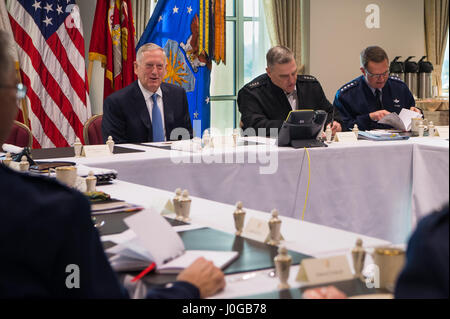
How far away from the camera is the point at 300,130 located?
11.9 feet

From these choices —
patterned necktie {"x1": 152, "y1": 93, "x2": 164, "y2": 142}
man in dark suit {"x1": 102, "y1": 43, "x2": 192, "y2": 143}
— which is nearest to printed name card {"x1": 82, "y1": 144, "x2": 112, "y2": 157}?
man in dark suit {"x1": 102, "y1": 43, "x2": 192, "y2": 143}

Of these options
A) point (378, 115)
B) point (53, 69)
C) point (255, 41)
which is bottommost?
point (378, 115)

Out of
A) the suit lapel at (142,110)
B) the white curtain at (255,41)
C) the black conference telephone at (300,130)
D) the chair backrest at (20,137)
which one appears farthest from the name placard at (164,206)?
the white curtain at (255,41)

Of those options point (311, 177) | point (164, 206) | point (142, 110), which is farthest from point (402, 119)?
point (164, 206)

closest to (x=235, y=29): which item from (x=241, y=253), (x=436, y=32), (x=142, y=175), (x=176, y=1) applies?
(x=176, y=1)

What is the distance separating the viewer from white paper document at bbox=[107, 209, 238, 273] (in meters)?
1.36

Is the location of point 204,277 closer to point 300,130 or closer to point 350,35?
point 300,130

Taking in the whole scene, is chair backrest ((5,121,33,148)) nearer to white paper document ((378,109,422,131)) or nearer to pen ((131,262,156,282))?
white paper document ((378,109,422,131))

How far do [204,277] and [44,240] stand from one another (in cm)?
43

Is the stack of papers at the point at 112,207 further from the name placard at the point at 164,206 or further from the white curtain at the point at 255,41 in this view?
the white curtain at the point at 255,41

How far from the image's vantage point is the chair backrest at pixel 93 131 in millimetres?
4438

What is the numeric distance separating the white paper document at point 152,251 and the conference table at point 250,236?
0.04 m

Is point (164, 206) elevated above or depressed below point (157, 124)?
below
